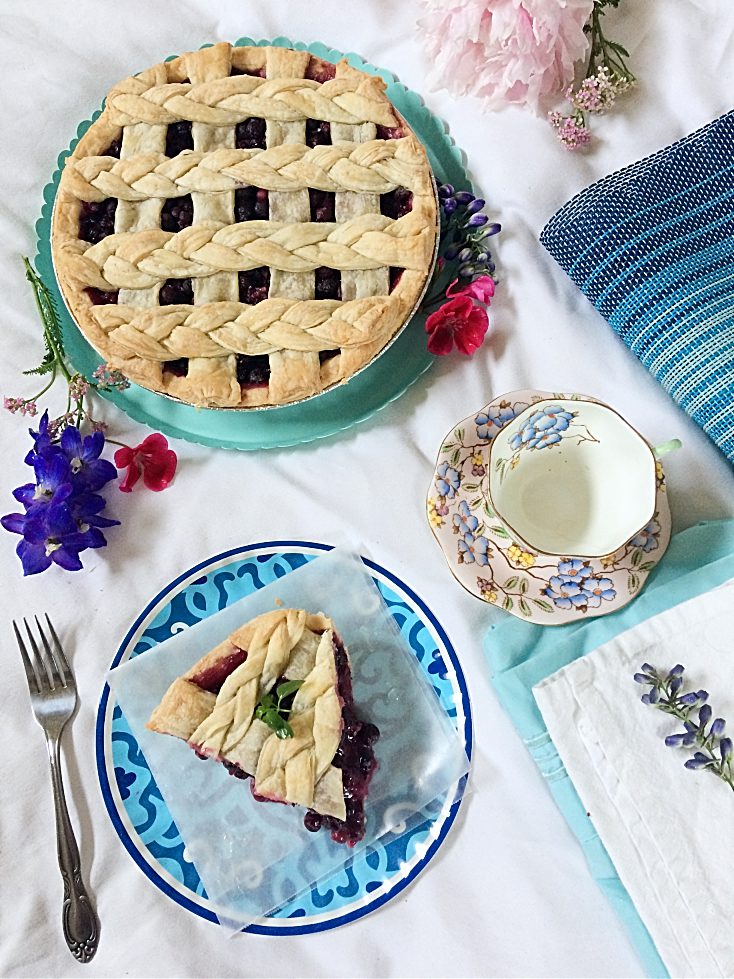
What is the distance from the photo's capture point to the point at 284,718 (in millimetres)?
853

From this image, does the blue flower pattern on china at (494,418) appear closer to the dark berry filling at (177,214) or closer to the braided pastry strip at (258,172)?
the braided pastry strip at (258,172)

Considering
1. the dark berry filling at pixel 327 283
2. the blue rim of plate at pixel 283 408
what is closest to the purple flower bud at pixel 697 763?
the blue rim of plate at pixel 283 408

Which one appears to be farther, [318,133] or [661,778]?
[318,133]

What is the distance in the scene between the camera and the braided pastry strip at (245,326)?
2.98ft

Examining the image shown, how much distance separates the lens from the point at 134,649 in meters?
0.94

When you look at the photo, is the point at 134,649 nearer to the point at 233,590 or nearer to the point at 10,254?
the point at 233,590

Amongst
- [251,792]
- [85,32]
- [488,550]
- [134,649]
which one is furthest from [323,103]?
[251,792]

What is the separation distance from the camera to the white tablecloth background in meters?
0.88

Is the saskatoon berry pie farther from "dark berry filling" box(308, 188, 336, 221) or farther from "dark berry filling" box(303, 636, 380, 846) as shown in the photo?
"dark berry filling" box(303, 636, 380, 846)

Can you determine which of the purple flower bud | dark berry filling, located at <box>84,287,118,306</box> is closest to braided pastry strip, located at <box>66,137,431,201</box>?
dark berry filling, located at <box>84,287,118,306</box>

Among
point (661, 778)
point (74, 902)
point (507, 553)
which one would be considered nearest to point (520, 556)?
point (507, 553)

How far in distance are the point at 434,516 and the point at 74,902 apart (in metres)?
0.53

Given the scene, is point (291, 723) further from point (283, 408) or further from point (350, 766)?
point (283, 408)

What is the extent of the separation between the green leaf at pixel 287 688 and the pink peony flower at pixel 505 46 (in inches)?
28.0
